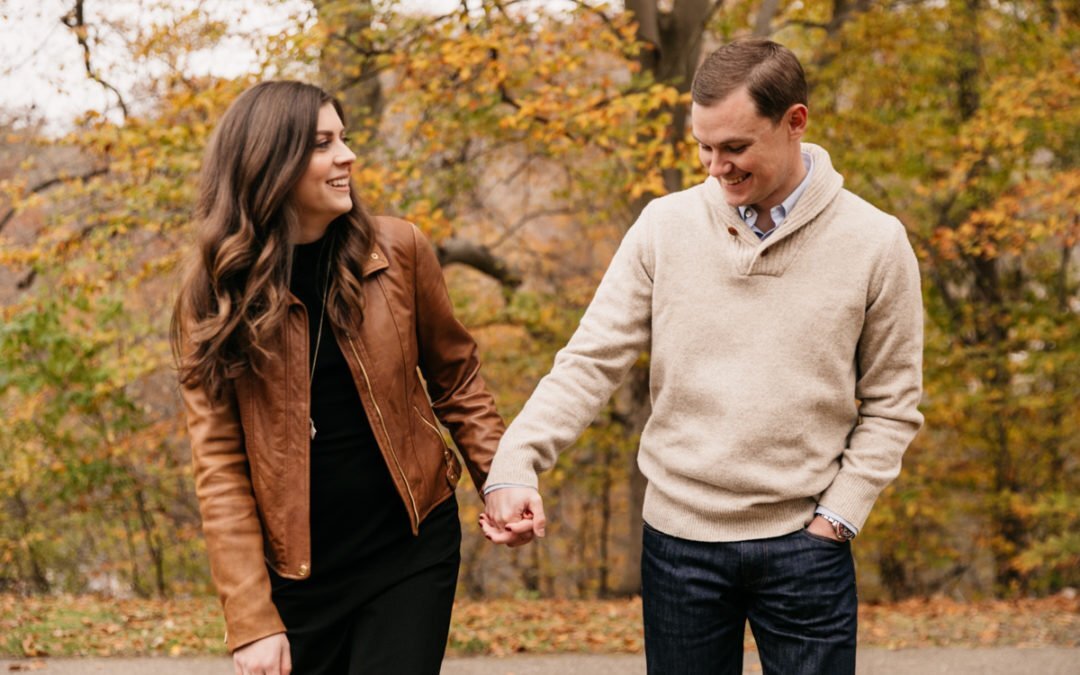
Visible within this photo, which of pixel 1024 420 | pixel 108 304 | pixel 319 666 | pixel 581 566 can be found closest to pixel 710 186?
pixel 319 666

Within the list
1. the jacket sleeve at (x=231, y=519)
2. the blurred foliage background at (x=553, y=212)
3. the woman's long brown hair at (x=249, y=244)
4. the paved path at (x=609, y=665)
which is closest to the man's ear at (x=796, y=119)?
the woman's long brown hair at (x=249, y=244)

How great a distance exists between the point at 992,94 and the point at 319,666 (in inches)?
349

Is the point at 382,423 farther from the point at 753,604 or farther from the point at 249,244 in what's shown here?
the point at 753,604

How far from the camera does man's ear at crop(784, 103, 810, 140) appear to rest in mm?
2504

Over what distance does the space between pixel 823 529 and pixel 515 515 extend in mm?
725

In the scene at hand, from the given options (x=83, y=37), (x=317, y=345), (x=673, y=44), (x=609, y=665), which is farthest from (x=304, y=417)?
(x=83, y=37)

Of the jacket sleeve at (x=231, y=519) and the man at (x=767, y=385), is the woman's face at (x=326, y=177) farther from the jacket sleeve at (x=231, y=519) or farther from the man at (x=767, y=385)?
the man at (x=767, y=385)

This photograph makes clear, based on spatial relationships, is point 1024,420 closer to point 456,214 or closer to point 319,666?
point 456,214

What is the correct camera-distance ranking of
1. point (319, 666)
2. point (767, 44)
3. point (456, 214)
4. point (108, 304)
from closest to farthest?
point (767, 44) < point (319, 666) < point (108, 304) < point (456, 214)


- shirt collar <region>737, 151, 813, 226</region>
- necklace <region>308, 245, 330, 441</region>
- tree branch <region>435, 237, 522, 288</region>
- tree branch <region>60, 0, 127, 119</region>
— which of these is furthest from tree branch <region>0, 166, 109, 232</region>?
shirt collar <region>737, 151, 813, 226</region>

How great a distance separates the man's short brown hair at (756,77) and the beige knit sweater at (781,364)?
219 mm

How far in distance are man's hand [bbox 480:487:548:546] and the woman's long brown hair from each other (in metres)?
0.57

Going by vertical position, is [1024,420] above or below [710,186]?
below

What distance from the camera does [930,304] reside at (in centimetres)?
1245
